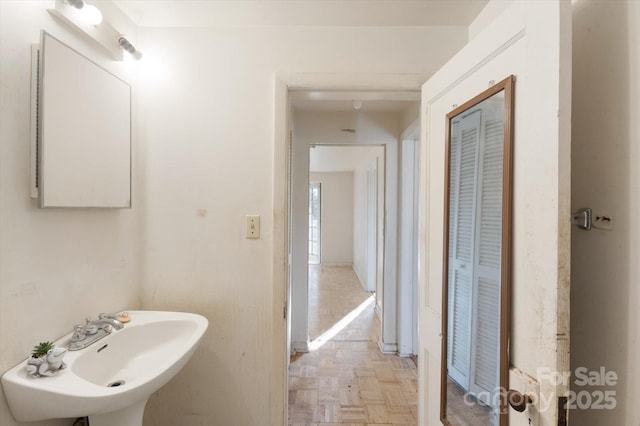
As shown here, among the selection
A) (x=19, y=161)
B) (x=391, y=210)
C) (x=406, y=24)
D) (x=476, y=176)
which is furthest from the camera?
(x=391, y=210)

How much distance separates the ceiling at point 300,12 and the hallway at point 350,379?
2.30m

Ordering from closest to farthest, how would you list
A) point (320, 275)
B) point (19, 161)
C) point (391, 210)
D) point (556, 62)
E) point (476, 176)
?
point (556, 62), point (19, 161), point (476, 176), point (391, 210), point (320, 275)

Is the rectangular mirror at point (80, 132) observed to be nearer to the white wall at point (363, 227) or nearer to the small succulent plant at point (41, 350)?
the small succulent plant at point (41, 350)

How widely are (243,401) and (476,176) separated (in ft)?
4.88

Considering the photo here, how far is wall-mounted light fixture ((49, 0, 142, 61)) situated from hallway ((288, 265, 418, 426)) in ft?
7.29

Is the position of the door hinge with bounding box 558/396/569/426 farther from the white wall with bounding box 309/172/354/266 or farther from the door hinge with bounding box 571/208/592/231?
the white wall with bounding box 309/172/354/266

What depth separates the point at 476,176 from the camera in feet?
3.25

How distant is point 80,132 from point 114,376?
3.07 feet

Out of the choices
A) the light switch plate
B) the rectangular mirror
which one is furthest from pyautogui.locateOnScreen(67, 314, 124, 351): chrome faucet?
the light switch plate

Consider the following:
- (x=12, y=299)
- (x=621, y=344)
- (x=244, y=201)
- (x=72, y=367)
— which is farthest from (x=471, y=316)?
(x=12, y=299)

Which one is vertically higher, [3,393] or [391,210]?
[391,210]

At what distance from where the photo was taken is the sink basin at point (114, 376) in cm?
81

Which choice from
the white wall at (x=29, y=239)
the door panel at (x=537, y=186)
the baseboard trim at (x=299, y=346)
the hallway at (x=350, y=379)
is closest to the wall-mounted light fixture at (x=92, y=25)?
the white wall at (x=29, y=239)

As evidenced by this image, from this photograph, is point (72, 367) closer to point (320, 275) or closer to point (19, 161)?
point (19, 161)
